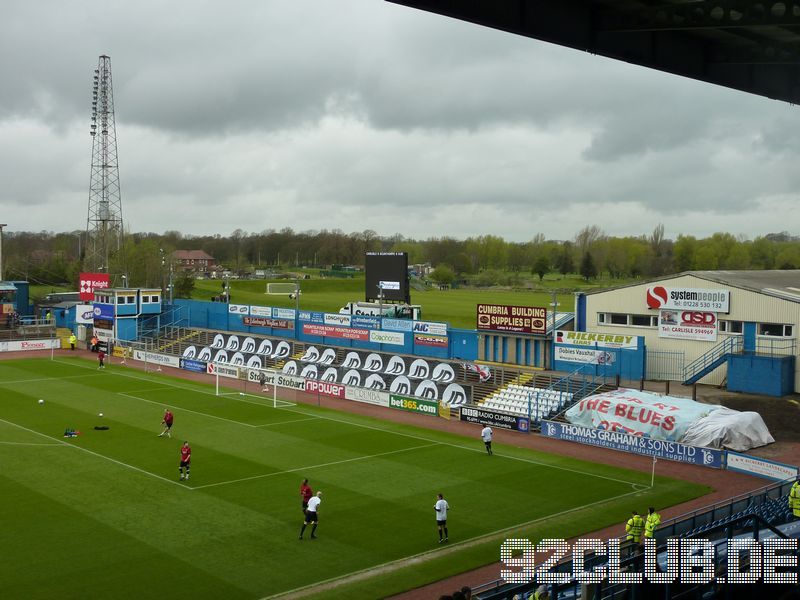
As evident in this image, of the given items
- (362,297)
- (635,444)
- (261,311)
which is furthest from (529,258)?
(635,444)

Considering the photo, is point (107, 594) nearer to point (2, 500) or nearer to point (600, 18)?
point (2, 500)

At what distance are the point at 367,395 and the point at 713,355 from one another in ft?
66.0

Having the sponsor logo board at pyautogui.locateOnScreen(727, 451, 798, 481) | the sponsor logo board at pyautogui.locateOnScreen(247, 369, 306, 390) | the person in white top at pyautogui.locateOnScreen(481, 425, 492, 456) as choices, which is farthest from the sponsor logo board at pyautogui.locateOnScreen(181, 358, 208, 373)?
the sponsor logo board at pyautogui.locateOnScreen(727, 451, 798, 481)

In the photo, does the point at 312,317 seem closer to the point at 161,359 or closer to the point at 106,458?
the point at 161,359

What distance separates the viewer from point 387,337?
190 feet

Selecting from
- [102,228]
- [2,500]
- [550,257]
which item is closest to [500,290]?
[550,257]

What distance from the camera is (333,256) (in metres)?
189

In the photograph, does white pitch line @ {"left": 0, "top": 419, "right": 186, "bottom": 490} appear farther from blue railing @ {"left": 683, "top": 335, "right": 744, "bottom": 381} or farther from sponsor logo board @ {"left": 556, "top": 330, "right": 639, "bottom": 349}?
blue railing @ {"left": 683, "top": 335, "right": 744, "bottom": 381}

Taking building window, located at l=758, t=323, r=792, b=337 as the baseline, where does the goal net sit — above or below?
below

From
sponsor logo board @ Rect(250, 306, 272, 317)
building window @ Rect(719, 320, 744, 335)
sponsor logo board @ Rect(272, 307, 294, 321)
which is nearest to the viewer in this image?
building window @ Rect(719, 320, 744, 335)

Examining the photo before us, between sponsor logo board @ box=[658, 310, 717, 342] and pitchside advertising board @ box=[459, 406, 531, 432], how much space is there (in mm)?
11499

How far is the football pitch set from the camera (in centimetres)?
2142

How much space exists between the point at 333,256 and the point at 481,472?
15788 centimetres

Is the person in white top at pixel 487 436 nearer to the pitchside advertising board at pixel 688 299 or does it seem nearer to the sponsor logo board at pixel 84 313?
the pitchside advertising board at pixel 688 299
